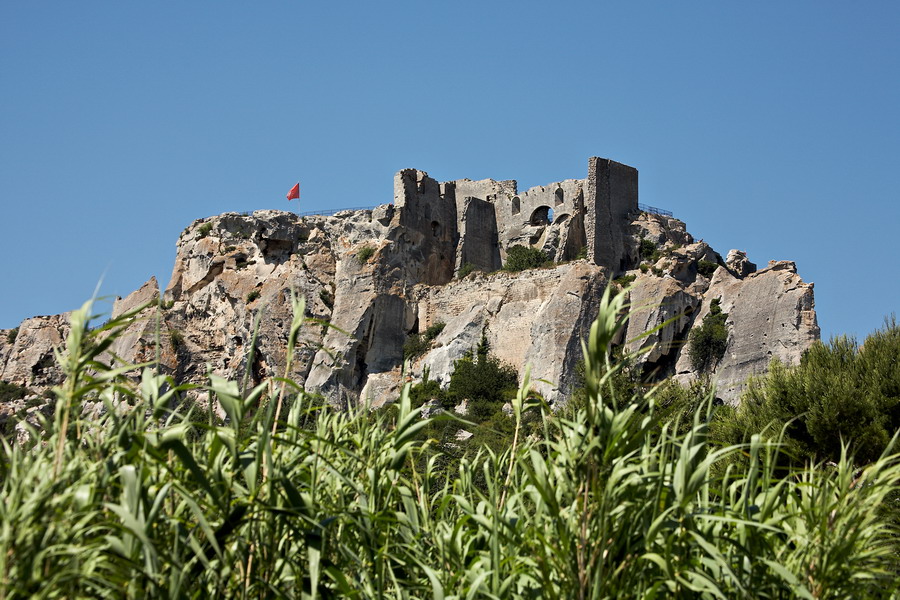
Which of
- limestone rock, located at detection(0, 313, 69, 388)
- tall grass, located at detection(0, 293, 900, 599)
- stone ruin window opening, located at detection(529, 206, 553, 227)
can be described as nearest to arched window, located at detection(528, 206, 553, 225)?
stone ruin window opening, located at detection(529, 206, 553, 227)

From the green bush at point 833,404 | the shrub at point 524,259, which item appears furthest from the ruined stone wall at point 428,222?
the green bush at point 833,404

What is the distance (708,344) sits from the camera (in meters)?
38.2

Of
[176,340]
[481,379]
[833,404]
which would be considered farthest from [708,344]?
[176,340]

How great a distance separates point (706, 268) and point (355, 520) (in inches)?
1503

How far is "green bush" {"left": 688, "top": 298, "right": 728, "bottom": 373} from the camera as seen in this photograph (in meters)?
38.0

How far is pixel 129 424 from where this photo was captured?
6977 mm

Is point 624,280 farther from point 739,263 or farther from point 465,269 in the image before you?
point 739,263

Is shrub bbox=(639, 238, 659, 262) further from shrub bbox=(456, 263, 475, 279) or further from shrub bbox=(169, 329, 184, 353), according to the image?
shrub bbox=(169, 329, 184, 353)

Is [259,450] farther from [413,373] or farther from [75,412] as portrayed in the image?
[413,373]

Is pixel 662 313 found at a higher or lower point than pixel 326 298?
lower

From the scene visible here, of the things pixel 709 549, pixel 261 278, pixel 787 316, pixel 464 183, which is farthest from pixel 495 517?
pixel 464 183

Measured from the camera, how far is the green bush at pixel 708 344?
38.0 meters

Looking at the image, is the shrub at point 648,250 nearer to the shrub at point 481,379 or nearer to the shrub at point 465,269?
the shrub at point 465,269

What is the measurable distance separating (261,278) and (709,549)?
130 feet
